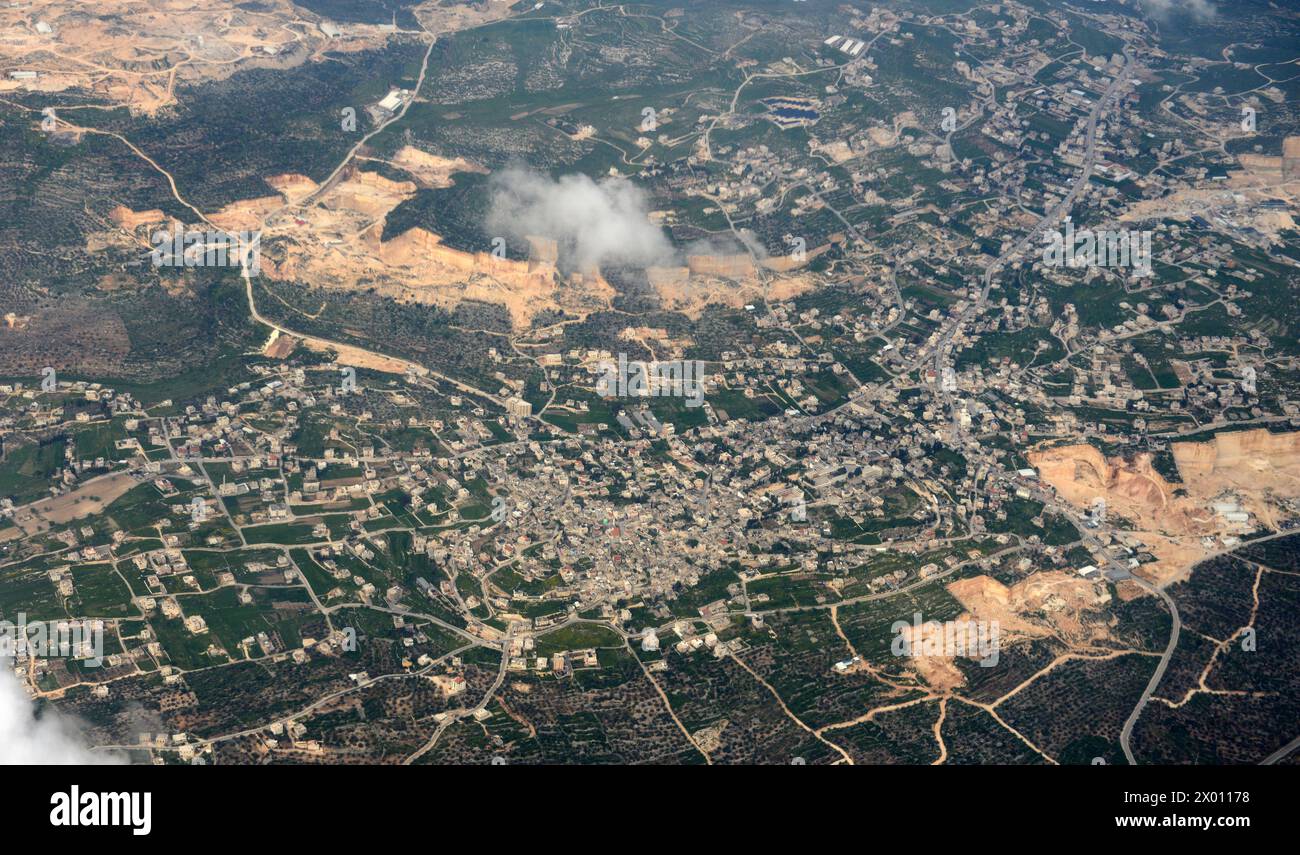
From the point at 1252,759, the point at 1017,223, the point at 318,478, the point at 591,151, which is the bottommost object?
the point at 1252,759

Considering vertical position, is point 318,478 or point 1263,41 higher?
point 1263,41

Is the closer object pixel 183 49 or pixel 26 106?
pixel 26 106

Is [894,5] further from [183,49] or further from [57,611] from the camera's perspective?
[57,611]

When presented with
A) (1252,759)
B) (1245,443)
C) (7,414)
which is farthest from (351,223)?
(1252,759)

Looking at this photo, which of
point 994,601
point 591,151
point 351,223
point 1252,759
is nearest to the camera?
point 1252,759

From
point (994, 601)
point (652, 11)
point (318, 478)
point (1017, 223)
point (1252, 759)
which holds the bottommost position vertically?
point (1252, 759)

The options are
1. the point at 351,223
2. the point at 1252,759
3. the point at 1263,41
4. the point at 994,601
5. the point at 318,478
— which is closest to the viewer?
the point at 1252,759

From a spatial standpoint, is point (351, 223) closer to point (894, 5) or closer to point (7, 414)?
point (7, 414)

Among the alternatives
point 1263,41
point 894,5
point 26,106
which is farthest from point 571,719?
point 1263,41

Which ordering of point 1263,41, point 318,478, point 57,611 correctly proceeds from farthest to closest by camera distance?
point 1263,41, point 318,478, point 57,611
